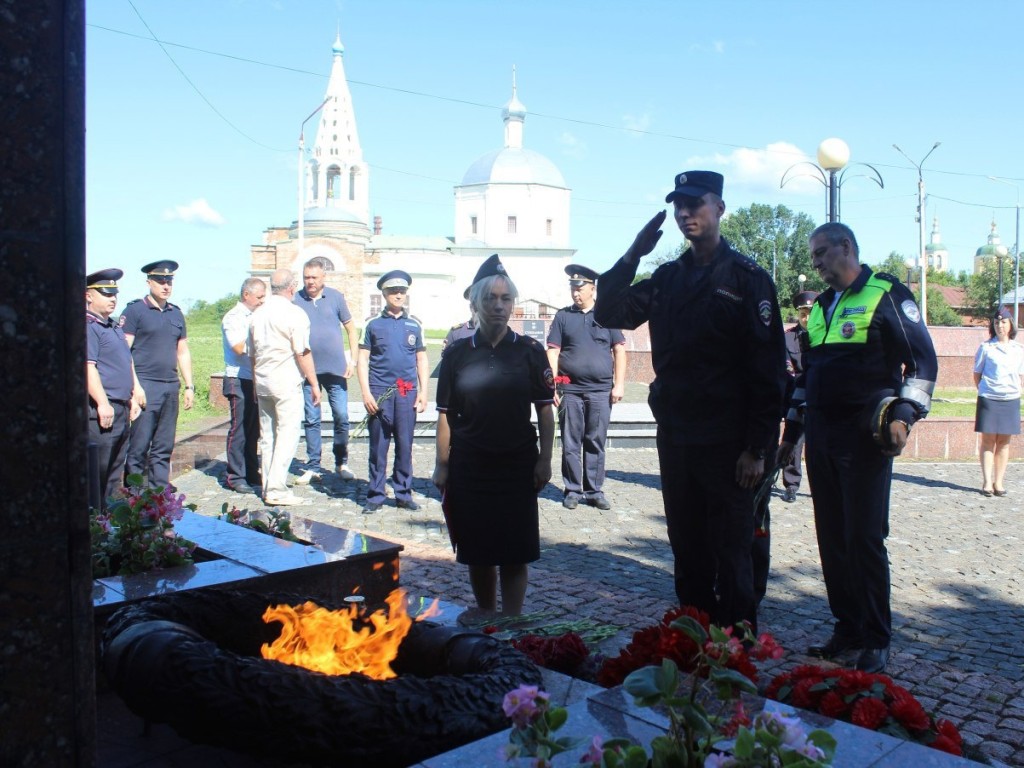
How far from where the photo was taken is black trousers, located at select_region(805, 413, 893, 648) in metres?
4.36

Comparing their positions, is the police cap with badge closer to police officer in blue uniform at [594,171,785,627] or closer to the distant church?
police officer in blue uniform at [594,171,785,627]

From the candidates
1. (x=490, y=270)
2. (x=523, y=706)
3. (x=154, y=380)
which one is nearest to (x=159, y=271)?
(x=154, y=380)

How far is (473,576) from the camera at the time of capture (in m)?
4.67

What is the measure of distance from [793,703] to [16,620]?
2256mm

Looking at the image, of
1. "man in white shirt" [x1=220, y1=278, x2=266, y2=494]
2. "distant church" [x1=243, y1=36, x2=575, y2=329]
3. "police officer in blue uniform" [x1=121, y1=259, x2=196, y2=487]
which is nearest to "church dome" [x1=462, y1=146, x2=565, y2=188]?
"distant church" [x1=243, y1=36, x2=575, y2=329]

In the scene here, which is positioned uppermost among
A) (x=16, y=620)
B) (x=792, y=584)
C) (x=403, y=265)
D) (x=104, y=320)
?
(x=403, y=265)

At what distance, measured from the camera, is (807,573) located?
6.41 meters

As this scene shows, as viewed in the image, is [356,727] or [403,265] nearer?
[356,727]

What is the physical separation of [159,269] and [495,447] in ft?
16.2

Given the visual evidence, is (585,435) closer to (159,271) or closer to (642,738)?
(159,271)

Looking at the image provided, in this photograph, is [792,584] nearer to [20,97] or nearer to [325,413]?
[20,97]

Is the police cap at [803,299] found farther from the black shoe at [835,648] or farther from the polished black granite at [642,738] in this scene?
the polished black granite at [642,738]

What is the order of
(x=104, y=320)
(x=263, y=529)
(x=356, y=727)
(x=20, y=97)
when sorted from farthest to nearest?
(x=104, y=320) < (x=263, y=529) < (x=356, y=727) < (x=20, y=97)

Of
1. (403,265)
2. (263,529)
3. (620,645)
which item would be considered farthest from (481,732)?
(403,265)
